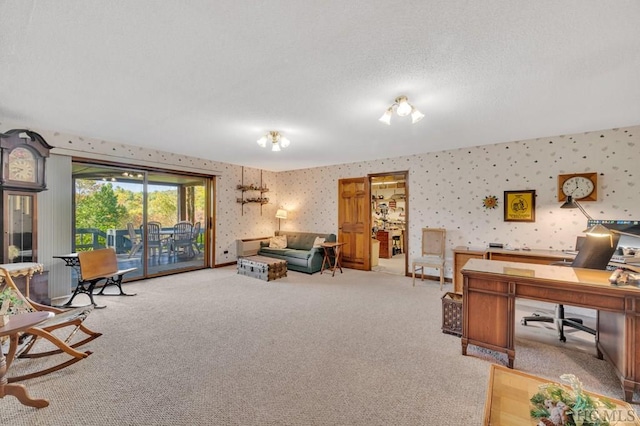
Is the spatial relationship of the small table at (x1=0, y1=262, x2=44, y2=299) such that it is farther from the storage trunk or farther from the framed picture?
the framed picture

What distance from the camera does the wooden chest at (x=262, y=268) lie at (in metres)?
5.03

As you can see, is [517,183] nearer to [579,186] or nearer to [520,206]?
[520,206]

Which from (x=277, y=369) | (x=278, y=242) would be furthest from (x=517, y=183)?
(x=278, y=242)

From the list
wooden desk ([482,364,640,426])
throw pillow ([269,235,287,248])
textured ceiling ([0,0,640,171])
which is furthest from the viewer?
throw pillow ([269,235,287,248])

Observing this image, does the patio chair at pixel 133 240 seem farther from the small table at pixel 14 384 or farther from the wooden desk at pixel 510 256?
the wooden desk at pixel 510 256

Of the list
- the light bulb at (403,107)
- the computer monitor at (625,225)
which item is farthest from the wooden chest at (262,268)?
the computer monitor at (625,225)

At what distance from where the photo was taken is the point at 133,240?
16.5 feet

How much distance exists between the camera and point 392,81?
236 cm

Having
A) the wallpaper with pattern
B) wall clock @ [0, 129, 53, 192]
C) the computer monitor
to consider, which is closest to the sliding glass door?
the wallpaper with pattern

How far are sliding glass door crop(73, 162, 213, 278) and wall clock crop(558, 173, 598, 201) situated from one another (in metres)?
6.62

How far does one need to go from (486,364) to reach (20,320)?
3767mm

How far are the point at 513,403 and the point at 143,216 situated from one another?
5.91 m

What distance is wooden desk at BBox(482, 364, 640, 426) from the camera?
117cm

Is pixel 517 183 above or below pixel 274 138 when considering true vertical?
below
